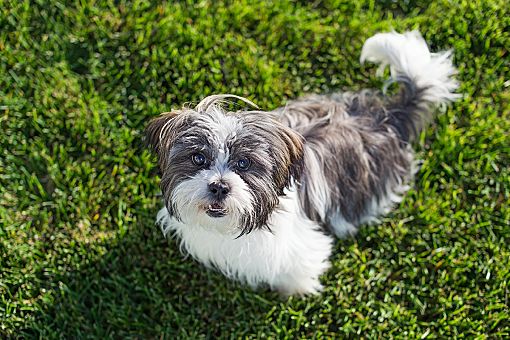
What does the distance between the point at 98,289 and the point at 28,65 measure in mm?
1822

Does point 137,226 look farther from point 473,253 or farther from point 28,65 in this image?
point 473,253

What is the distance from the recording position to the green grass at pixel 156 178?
4.32 metres

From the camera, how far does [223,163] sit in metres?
3.21

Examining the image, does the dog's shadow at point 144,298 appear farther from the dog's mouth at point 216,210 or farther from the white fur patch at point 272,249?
the dog's mouth at point 216,210

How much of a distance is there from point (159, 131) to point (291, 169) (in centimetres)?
72

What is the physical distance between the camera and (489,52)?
5152mm

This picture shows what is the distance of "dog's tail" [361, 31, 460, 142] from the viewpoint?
13.8 ft

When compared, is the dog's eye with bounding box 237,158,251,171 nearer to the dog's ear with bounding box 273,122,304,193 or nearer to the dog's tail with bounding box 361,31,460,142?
the dog's ear with bounding box 273,122,304,193

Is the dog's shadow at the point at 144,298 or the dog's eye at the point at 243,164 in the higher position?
the dog's eye at the point at 243,164

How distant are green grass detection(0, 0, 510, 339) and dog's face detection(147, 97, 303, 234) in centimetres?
121

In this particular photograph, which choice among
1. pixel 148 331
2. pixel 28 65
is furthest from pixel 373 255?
pixel 28 65

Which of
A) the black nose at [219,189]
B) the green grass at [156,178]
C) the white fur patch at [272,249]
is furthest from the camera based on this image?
the green grass at [156,178]

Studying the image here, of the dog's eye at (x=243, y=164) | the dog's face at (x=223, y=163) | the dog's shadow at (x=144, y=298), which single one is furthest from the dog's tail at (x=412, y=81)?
→ the dog's shadow at (x=144, y=298)

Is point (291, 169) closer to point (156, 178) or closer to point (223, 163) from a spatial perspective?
point (223, 163)
